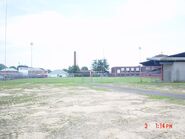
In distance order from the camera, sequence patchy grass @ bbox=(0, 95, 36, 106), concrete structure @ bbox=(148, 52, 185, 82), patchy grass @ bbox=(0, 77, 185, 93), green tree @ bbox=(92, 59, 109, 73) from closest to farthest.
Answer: patchy grass @ bbox=(0, 95, 36, 106) < patchy grass @ bbox=(0, 77, 185, 93) < concrete structure @ bbox=(148, 52, 185, 82) < green tree @ bbox=(92, 59, 109, 73)

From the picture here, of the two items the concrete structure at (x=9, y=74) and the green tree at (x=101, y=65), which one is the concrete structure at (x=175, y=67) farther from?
the green tree at (x=101, y=65)

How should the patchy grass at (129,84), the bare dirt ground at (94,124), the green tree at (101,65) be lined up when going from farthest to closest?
the green tree at (101,65)
the patchy grass at (129,84)
the bare dirt ground at (94,124)

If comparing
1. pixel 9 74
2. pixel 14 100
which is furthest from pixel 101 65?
pixel 14 100

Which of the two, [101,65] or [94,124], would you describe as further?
[101,65]

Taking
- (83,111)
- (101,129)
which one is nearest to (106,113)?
(83,111)

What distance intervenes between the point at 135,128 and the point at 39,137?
277 cm

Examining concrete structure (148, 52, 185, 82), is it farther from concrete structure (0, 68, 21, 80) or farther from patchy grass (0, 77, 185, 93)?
concrete structure (0, 68, 21, 80)

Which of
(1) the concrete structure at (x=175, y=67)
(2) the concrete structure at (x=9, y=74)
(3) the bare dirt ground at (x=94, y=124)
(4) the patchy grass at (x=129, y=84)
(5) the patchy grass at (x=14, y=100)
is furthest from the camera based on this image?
(2) the concrete structure at (x=9, y=74)

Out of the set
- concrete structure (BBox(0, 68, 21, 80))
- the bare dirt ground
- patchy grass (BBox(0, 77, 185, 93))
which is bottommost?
the bare dirt ground

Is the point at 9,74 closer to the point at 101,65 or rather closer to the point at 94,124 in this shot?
the point at 101,65

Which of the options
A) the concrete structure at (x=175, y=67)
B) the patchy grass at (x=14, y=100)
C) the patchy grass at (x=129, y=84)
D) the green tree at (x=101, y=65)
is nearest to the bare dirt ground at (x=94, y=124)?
the patchy grass at (x=14, y=100)

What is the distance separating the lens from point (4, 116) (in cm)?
962

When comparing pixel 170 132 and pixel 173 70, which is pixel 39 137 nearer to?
pixel 170 132

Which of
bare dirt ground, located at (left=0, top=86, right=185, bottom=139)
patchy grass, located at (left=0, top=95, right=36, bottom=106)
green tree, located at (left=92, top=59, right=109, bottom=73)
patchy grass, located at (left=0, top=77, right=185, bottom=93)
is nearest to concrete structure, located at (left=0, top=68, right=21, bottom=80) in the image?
patchy grass, located at (left=0, top=77, right=185, bottom=93)
